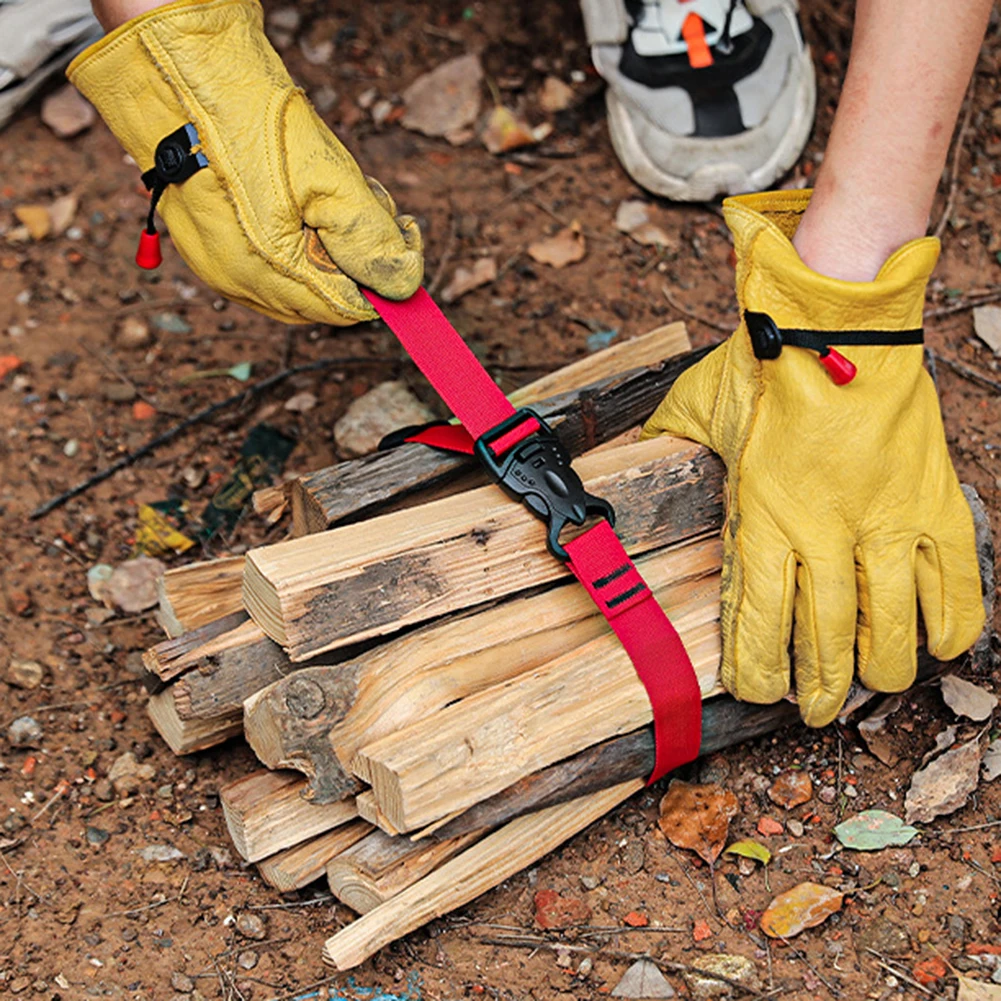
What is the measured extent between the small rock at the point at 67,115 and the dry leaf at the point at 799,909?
331cm

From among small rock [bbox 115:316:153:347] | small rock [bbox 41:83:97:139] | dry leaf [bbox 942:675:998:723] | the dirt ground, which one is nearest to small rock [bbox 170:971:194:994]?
the dirt ground

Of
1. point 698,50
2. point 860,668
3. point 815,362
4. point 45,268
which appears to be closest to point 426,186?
point 698,50

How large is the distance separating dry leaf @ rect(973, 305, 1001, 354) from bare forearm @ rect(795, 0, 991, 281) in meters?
1.16

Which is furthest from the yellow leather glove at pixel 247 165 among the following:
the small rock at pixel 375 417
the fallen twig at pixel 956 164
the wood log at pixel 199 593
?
the fallen twig at pixel 956 164

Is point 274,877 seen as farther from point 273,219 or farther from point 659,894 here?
point 273,219

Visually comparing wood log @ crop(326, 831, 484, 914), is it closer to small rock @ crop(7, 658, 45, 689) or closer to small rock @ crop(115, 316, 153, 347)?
small rock @ crop(7, 658, 45, 689)

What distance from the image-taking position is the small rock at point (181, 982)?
2.10 m

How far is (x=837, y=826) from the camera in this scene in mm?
2307

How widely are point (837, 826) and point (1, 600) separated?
2022mm

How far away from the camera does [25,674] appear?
269cm

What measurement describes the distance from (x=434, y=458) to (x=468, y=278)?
133 cm

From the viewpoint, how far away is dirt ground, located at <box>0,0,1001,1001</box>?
84.4 inches

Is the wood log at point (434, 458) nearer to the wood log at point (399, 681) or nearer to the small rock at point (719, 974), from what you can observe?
the wood log at point (399, 681)

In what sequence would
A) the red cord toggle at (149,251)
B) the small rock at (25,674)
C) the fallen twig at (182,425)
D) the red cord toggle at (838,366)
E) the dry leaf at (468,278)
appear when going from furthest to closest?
the dry leaf at (468,278)
the fallen twig at (182,425)
the small rock at (25,674)
the red cord toggle at (149,251)
the red cord toggle at (838,366)
